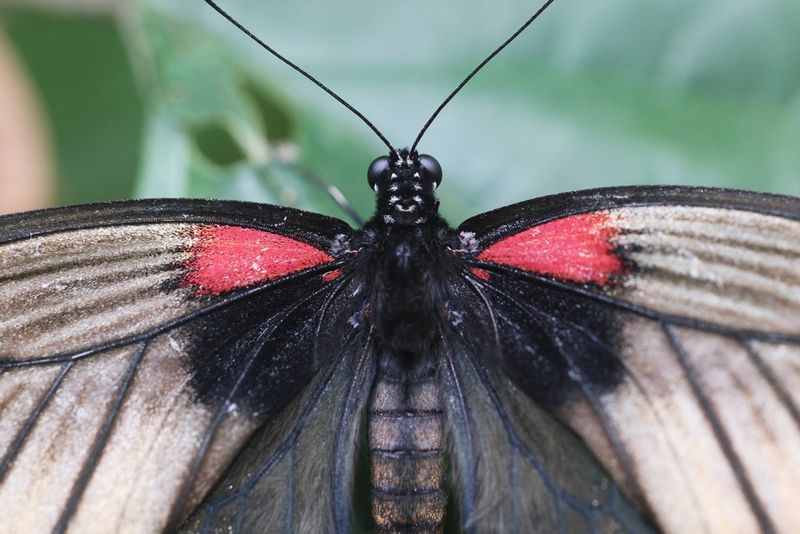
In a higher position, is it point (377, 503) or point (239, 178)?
point (239, 178)

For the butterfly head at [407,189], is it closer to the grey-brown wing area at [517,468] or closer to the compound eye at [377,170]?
the compound eye at [377,170]

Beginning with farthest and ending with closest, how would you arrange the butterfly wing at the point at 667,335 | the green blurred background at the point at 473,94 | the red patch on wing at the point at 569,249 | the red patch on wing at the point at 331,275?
the green blurred background at the point at 473,94 → the red patch on wing at the point at 331,275 → the red patch on wing at the point at 569,249 → the butterfly wing at the point at 667,335

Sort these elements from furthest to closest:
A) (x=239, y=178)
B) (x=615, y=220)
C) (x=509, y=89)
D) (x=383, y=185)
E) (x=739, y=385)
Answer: (x=509, y=89), (x=239, y=178), (x=383, y=185), (x=615, y=220), (x=739, y=385)

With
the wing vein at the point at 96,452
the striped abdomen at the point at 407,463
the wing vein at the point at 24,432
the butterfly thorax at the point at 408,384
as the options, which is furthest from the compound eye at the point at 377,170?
the wing vein at the point at 24,432

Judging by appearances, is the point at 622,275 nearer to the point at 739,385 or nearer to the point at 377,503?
the point at 739,385

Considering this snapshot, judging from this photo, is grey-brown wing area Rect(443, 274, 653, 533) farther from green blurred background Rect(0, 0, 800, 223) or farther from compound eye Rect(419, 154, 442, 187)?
green blurred background Rect(0, 0, 800, 223)

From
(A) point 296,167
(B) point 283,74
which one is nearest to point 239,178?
(A) point 296,167

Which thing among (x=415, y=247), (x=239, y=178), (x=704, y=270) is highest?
(x=239, y=178)

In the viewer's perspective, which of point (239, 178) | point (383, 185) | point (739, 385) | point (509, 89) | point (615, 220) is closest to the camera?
point (739, 385)

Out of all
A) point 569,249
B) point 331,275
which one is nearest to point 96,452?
point 331,275
